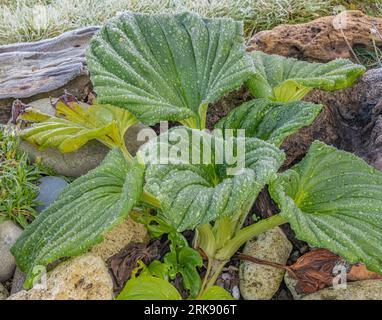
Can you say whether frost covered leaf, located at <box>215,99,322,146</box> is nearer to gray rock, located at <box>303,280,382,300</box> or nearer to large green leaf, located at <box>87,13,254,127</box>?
large green leaf, located at <box>87,13,254,127</box>

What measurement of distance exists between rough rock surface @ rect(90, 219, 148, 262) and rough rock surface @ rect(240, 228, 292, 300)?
390 millimetres

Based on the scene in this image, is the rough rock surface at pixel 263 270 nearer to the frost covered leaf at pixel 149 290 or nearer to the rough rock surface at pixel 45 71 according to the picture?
the frost covered leaf at pixel 149 290

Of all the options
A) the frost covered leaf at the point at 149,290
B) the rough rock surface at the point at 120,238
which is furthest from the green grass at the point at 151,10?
the frost covered leaf at the point at 149,290

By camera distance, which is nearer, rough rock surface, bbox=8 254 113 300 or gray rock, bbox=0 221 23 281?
rough rock surface, bbox=8 254 113 300

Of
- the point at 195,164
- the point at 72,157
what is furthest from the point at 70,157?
the point at 195,164

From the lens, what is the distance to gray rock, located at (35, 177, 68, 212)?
6.81 feet

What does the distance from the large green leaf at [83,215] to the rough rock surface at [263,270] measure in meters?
0.54

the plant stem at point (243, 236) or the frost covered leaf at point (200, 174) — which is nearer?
the frost covered leaf at point (200, 174)

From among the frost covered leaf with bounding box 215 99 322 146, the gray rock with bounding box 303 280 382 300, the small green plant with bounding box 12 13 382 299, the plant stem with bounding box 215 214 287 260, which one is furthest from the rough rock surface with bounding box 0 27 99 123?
the gray rock with bounding box 303 280 382 300

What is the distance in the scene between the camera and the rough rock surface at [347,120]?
7.54ft

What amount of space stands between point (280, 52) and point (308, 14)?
156 centimetres

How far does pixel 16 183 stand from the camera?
2.04 m
